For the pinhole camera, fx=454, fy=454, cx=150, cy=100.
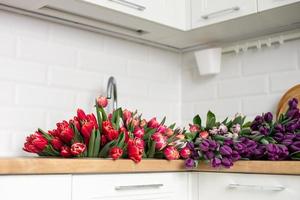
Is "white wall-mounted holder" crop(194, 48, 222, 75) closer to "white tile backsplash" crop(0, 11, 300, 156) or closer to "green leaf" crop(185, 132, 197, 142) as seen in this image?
"white tile backsplash" crop(0, 11, 300, 156)

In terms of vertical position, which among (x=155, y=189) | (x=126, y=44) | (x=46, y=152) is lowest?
(x=155, y=189)

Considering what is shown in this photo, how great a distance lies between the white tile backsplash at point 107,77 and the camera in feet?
5.56

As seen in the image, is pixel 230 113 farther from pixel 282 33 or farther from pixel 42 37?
pixel 42 37

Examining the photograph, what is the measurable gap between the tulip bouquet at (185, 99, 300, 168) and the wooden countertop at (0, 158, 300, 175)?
37mm

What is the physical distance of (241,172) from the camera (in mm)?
1456

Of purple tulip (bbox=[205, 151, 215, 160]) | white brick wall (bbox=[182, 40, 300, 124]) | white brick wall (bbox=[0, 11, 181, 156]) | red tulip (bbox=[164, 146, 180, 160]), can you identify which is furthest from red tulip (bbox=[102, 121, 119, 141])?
white brick wall (bbox=[182, 40, 300, 124])

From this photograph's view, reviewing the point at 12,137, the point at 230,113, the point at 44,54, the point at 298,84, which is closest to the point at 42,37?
the point at 44,54

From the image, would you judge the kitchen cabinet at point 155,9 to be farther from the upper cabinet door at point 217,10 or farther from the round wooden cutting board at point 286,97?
the round wooden cutting board at point 286,97

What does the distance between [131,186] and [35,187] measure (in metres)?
0.33

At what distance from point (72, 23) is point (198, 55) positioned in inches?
25.0

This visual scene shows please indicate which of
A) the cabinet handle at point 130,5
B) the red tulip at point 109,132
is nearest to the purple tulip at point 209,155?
the red tulip at point 109,132

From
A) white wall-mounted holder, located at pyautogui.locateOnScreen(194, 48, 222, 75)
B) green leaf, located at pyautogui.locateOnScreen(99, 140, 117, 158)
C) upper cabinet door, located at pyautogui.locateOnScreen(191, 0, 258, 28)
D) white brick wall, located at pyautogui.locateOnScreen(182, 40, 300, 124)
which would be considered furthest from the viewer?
white wall-mounted holder, located at pyautogui.locateOnScreen(194, 48, 222, 75)

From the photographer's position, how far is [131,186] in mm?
1384

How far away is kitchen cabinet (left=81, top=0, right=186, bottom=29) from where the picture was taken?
1690mm
